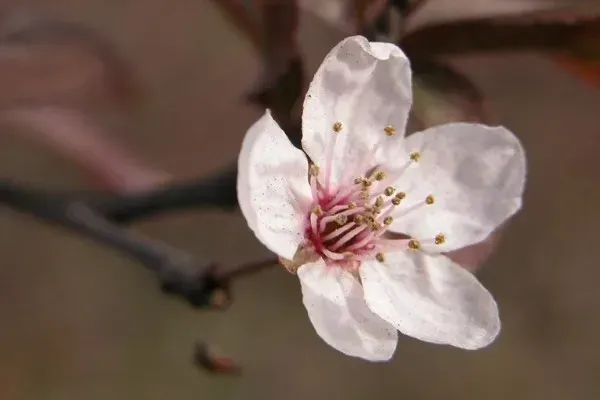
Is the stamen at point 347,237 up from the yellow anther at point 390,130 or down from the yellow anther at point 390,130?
down

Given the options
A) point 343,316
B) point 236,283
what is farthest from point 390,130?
point 236,283

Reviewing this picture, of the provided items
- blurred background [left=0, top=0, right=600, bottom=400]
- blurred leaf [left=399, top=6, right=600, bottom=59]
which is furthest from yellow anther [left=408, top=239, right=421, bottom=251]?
blurred background [left=0, top=0, right=600, bottom=400]

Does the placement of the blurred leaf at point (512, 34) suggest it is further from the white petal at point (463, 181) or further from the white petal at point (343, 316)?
the white petal at point (343, 316)

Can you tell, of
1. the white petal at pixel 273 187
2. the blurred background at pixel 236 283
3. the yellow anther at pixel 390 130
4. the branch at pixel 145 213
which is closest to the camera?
the white petal at pixel 273 187

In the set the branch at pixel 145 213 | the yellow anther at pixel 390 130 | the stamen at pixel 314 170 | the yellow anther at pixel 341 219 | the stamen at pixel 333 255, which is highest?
the yellow anther at pixel 390 130

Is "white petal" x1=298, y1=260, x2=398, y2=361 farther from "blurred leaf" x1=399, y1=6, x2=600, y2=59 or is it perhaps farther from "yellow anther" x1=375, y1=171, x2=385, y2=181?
"blurred leaf" x1=399, y1=6, x2=600, y2=59

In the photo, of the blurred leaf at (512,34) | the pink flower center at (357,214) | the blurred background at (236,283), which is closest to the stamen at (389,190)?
the pink flower center at (357,214)

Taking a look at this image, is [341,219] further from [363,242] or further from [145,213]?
[145,213]
